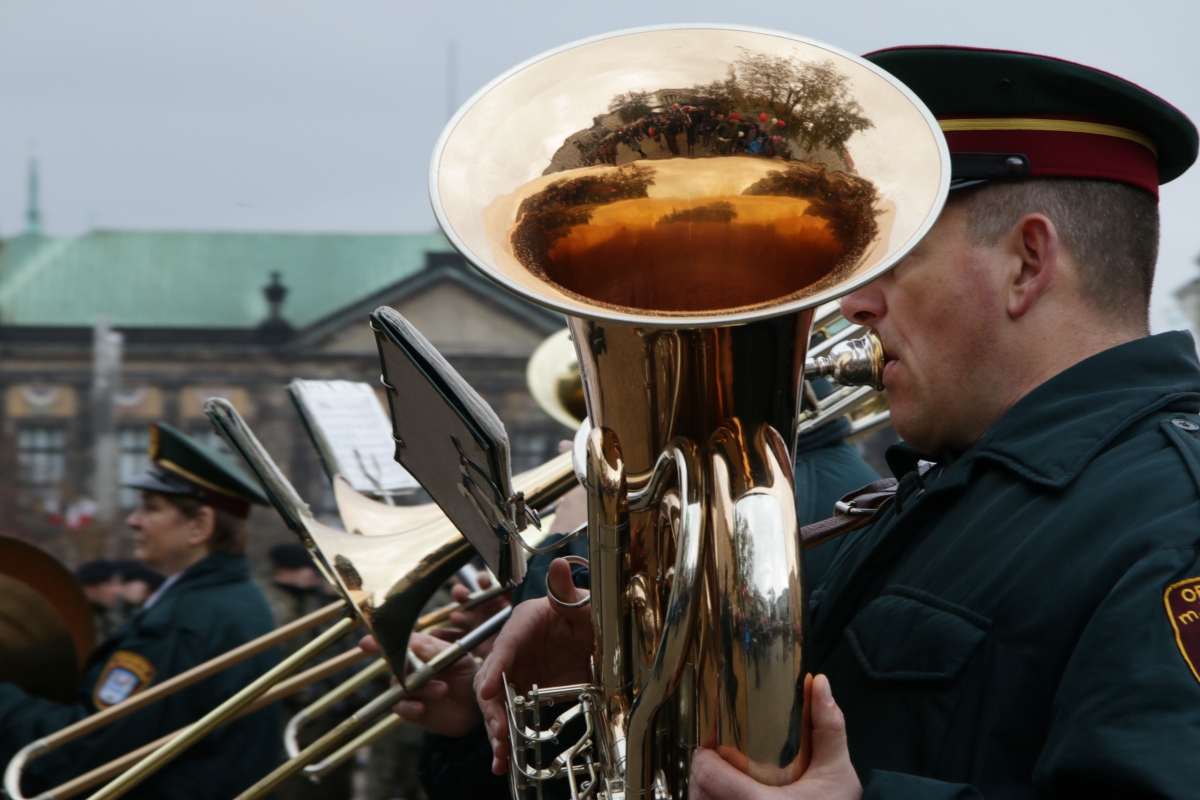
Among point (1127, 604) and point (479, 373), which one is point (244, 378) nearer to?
point (479, 373)

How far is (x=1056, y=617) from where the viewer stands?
53.6 inches

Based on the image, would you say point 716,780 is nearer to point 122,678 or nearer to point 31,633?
point 122,678

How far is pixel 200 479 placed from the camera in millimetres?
4352

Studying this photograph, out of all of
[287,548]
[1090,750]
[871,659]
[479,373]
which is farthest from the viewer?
[479,373]

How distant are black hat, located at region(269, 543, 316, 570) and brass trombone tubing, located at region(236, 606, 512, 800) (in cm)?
326

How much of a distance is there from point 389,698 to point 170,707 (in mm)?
1142

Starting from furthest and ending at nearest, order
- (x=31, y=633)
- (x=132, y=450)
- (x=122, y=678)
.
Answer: (x=132, y=450) < (x=31, y=633) < (x=122, y=678)

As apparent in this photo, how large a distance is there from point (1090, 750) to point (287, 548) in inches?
223

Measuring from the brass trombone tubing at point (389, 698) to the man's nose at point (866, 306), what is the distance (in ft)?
3.83

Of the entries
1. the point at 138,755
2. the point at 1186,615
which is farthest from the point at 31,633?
the point at 1186,615

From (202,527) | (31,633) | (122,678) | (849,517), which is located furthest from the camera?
(202,527)

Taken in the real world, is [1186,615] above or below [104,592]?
above

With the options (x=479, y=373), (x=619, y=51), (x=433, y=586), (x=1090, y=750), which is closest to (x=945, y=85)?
(x=619, y=51)

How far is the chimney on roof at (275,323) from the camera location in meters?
26.9
